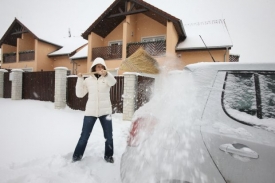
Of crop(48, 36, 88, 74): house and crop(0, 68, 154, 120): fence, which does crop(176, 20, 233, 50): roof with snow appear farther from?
Result: crop(48, 36, 88, 74): house

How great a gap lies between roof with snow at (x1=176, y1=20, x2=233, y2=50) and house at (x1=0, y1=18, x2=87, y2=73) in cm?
926

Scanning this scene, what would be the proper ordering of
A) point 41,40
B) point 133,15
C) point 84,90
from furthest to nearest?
point 41,40 < point 133,15 < point 84,90

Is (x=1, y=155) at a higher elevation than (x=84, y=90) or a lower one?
lower

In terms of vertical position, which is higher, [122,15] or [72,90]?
[122,15]

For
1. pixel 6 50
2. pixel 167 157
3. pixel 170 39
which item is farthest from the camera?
pixel 6 50

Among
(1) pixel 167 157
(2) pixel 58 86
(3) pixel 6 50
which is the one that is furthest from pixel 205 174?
(3) pixel 6 50

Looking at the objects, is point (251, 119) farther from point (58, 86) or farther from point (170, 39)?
point (170, 39)

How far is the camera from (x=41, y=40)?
55.7 feet

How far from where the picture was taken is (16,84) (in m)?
9.59

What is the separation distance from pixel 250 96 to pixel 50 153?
336cm

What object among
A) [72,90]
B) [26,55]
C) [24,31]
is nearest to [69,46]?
[26,55]

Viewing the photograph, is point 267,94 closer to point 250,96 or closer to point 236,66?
point 250,96

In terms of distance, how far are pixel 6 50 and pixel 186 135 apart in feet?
83.1

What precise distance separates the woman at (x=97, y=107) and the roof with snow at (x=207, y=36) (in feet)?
27.7
